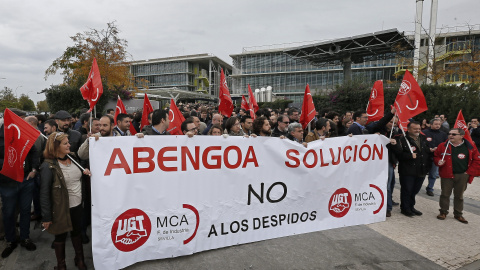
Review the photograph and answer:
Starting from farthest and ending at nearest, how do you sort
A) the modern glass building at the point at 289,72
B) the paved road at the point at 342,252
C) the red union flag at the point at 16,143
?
the modern glass building at the point at 289,72, the paved road at the point at 342,252, the red union flag at the point at 16,143

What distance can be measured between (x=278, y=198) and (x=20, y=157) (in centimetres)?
329

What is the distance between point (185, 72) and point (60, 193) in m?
78.1

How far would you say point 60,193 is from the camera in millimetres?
3074

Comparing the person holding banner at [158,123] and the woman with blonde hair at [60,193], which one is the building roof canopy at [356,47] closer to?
the person holding banner at [158,123]

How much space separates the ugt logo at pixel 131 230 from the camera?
10.6 ft

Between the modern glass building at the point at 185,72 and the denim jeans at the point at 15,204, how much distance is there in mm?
74493

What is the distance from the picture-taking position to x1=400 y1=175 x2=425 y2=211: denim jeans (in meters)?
5.23

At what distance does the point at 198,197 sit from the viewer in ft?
11.8

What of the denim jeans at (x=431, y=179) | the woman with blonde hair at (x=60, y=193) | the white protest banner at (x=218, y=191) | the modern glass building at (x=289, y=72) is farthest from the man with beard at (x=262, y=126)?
the modern glass building at (x=289, y=72)

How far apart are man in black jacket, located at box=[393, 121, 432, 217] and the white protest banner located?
704 millimetres

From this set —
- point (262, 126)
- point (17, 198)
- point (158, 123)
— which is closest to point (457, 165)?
point (262, 126)

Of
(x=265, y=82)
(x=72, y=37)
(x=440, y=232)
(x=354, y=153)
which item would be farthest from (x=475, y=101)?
(x=265, y=82)

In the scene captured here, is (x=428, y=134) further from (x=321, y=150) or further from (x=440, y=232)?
(x=321, y=150)

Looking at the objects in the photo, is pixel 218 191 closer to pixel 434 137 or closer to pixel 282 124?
pixel 282 124
